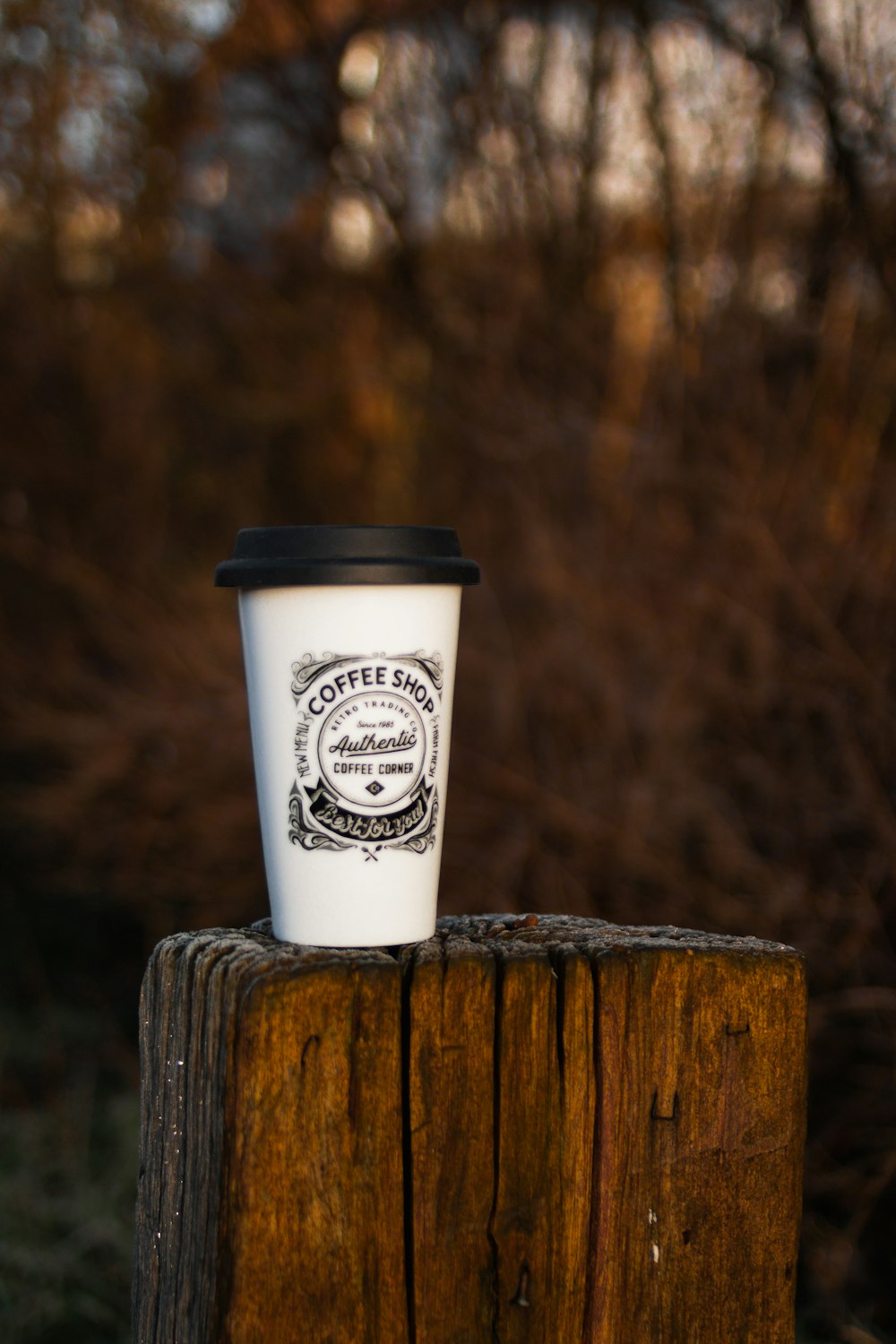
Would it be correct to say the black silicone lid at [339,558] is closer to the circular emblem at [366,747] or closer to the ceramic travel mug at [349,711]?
the ceramic travel mug at [349,711]

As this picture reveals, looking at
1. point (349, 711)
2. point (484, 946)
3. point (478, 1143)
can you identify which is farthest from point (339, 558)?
point (478, 1143)

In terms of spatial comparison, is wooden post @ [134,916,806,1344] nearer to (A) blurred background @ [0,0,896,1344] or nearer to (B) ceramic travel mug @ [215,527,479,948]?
(B) ceramic travel mug @ [215,527,479,948]

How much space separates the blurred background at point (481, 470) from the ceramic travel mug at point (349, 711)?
242 cm

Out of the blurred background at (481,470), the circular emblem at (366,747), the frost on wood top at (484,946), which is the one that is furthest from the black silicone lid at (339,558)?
A: the blurred background at (481,470)

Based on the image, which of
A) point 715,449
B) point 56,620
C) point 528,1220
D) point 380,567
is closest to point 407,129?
point 715,449

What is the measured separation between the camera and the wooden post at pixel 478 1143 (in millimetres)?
1321

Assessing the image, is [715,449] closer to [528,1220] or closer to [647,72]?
[647,72]

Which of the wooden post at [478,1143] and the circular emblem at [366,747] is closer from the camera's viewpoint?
the wooden post at [478,1143]

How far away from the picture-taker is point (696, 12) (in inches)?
205

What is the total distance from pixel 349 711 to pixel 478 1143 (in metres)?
0.50

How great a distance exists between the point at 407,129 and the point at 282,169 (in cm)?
98

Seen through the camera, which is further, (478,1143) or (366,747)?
(366,747)

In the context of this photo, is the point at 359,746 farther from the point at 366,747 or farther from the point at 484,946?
the point at 484,946

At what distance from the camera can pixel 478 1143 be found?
1.38m
